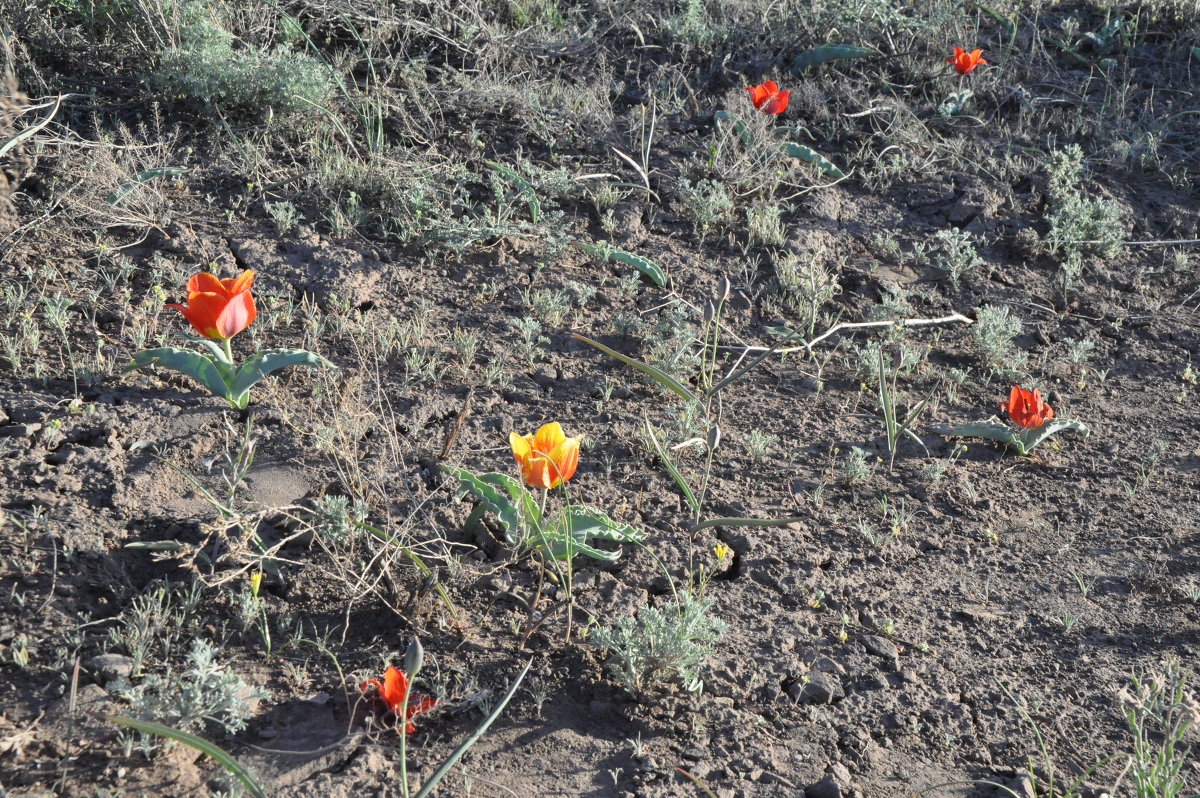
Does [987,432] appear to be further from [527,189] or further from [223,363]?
[223,363]

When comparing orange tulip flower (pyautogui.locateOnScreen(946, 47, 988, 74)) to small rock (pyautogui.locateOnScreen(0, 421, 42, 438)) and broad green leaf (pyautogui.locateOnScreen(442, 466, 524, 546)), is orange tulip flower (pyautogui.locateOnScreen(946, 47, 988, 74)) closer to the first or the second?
broad green leaf (pyautogui.locateOnScreen(442, 466, 524, 546))

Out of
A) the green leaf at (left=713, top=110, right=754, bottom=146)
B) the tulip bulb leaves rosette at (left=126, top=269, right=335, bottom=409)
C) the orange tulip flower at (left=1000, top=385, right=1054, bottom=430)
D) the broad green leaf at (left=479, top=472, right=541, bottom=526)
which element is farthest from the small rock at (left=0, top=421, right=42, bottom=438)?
the green leaf at (left=713, top=110, right=754, bottom=146)

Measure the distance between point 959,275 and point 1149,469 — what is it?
48.6 inches

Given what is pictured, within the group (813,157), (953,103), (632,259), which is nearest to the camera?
(632,259)

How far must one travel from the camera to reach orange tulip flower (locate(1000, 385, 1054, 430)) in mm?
3137

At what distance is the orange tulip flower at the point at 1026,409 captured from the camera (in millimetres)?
3137

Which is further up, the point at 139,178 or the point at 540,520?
the point at 139,178

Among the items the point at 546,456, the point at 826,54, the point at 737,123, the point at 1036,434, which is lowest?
the point at 1036,434

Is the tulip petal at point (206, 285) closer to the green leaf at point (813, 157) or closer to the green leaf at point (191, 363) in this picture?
the green leaf at point (191, 363)

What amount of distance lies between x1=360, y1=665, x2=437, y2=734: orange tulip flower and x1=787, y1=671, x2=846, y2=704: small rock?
2.82ft

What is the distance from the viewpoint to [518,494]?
101 inches

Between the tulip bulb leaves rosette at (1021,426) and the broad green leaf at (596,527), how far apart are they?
1296 millimetres

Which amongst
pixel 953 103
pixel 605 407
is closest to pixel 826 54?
pixel 953 103

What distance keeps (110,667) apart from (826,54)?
14.6 ft
